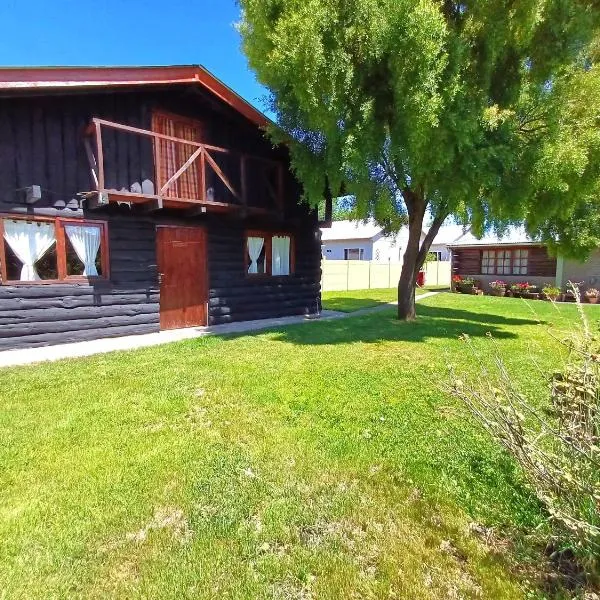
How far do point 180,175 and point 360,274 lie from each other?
1707 centimetres

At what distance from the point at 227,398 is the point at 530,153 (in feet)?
22.4

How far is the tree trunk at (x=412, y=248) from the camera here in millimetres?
9602

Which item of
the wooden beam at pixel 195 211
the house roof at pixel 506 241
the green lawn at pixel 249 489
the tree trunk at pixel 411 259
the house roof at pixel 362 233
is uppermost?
the house roof at pixel 362 233

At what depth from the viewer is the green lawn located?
6.73ft

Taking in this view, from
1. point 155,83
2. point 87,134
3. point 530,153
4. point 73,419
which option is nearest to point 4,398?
point 73,419

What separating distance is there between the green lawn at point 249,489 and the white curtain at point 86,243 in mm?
2815

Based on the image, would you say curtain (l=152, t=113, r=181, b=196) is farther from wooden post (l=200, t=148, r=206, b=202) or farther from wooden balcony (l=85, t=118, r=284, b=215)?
wooden post (l=200, t=148, r=206, b=202)

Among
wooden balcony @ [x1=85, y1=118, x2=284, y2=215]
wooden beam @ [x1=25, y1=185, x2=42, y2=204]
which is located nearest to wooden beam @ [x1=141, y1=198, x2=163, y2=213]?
wooden balcony @ [x1=85, y1=118, x2=284, y2=215]

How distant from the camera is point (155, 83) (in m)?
7.65

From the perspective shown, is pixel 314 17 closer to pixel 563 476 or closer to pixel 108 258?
pixel 108 258

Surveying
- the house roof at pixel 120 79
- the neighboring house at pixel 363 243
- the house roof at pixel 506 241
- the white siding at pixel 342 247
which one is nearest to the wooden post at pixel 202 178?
the house roof at pixel 120 79

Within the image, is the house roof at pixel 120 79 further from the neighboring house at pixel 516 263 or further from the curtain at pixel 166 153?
the neighboring house at pixel 516 263

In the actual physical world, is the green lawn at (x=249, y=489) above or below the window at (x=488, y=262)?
below

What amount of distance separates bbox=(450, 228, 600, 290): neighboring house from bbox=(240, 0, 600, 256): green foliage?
35.8 ft
